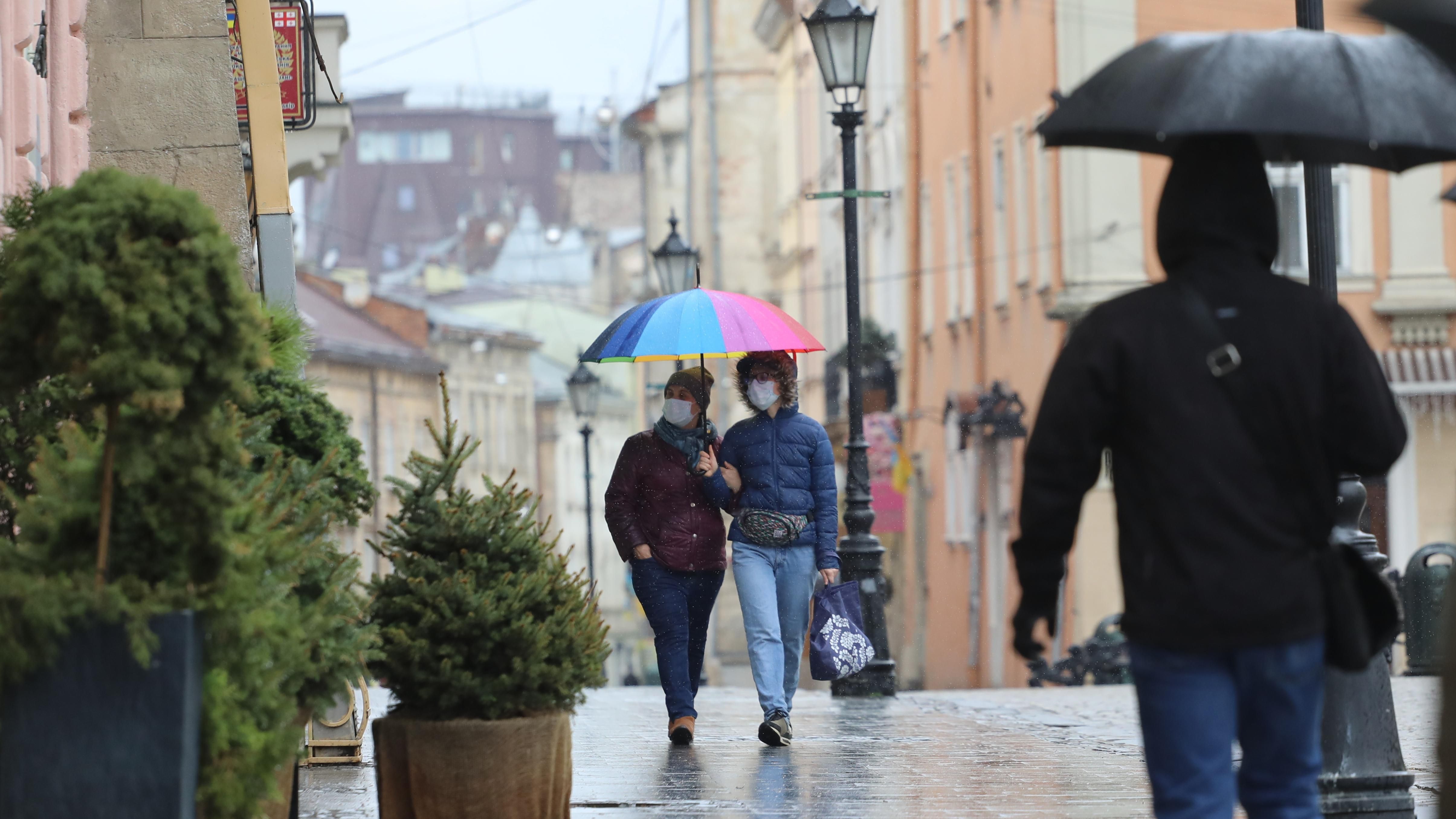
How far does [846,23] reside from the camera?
1772cm

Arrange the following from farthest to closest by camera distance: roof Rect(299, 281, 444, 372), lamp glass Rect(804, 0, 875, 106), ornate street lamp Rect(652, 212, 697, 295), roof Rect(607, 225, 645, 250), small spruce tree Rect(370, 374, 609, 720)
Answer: roof Rect(607, 225, 645, 250)
roof Rect(299, 281, 444, 372)
ornate street lamp Rect(652, 212, 697, 295)
lamp glass Rect(804, 0, 875, 106)
small spruce tree Rect(370, 374, 609, 720)

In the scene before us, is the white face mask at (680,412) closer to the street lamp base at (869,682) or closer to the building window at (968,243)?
the street lamp base at (869,682)

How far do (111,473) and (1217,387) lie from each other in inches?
103

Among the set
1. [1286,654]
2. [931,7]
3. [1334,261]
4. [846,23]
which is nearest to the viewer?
[1286,654]

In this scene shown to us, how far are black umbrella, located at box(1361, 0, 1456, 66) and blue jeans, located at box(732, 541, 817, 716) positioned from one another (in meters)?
6.53

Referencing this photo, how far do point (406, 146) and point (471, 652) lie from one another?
121m

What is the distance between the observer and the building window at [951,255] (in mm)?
35875

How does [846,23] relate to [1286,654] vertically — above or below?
above

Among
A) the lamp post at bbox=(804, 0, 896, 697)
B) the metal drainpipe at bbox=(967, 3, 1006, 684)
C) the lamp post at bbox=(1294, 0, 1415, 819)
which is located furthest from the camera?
the metal drainpipe at bbox=(967, 3, 1006, 684)

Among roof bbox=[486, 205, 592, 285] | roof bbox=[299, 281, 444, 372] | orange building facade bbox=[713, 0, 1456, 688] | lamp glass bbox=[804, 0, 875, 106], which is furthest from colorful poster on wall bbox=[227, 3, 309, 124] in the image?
roof bbox=[486, 205, 592, 285]

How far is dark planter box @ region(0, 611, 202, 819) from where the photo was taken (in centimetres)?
547

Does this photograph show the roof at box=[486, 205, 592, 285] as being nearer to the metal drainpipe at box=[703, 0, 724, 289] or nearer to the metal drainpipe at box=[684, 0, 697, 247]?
the metal drainpipe at box=[684, 0, 697, 247]

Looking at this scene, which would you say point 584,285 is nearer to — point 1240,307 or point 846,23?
point 846,23

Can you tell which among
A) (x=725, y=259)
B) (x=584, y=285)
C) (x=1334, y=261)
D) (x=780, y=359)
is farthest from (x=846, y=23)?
(x=584, y=285)
